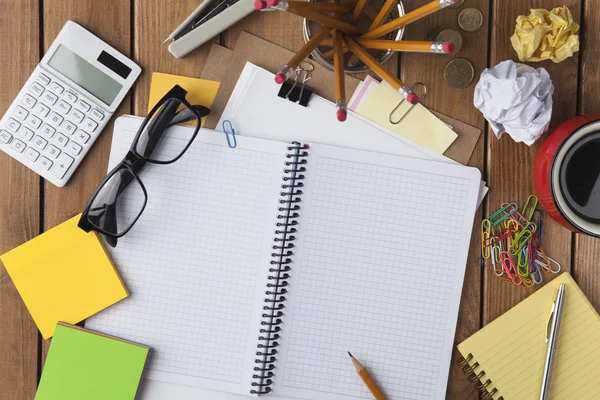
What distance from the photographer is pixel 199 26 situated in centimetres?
81

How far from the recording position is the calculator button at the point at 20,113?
831 mm

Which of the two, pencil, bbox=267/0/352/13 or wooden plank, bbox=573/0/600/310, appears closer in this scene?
pencil, bbox=267/0/352/13

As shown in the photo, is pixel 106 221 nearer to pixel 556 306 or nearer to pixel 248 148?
pixel 248 148

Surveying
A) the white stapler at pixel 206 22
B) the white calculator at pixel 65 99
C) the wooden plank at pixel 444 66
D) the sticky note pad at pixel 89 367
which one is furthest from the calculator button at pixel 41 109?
the wooden plank at pixel 444 66

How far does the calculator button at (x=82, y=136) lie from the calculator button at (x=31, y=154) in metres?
0.06

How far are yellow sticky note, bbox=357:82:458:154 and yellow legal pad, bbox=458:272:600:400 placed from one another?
0.91ft

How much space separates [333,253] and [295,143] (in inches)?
6.9

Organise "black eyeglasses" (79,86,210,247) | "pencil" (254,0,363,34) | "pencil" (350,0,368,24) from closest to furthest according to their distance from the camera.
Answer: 1. "pencil" (254,0,363,34)
2. "pencil" (350,0,368,24)
3. "black eyeglasses" (79,86,210,247)

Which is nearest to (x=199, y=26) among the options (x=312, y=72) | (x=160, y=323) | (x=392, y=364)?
(x=312, y=72)

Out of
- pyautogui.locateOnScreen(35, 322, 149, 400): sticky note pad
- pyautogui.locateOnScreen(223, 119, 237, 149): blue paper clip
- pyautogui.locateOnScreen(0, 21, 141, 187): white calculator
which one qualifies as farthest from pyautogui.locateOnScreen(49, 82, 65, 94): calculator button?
pyautogui.locateOnScreen(35, 322, 149, 400): sticky note pad

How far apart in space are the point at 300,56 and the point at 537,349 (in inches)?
22.2

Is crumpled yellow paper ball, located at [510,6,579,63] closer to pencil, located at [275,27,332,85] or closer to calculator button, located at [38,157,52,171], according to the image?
pencil, located at [275,27,332,85]

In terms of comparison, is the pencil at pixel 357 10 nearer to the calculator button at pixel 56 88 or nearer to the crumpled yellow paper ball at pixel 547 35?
the crumpled yellow paper ball at pixel 547 35

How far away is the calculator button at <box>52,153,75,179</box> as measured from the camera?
0.83 meters
